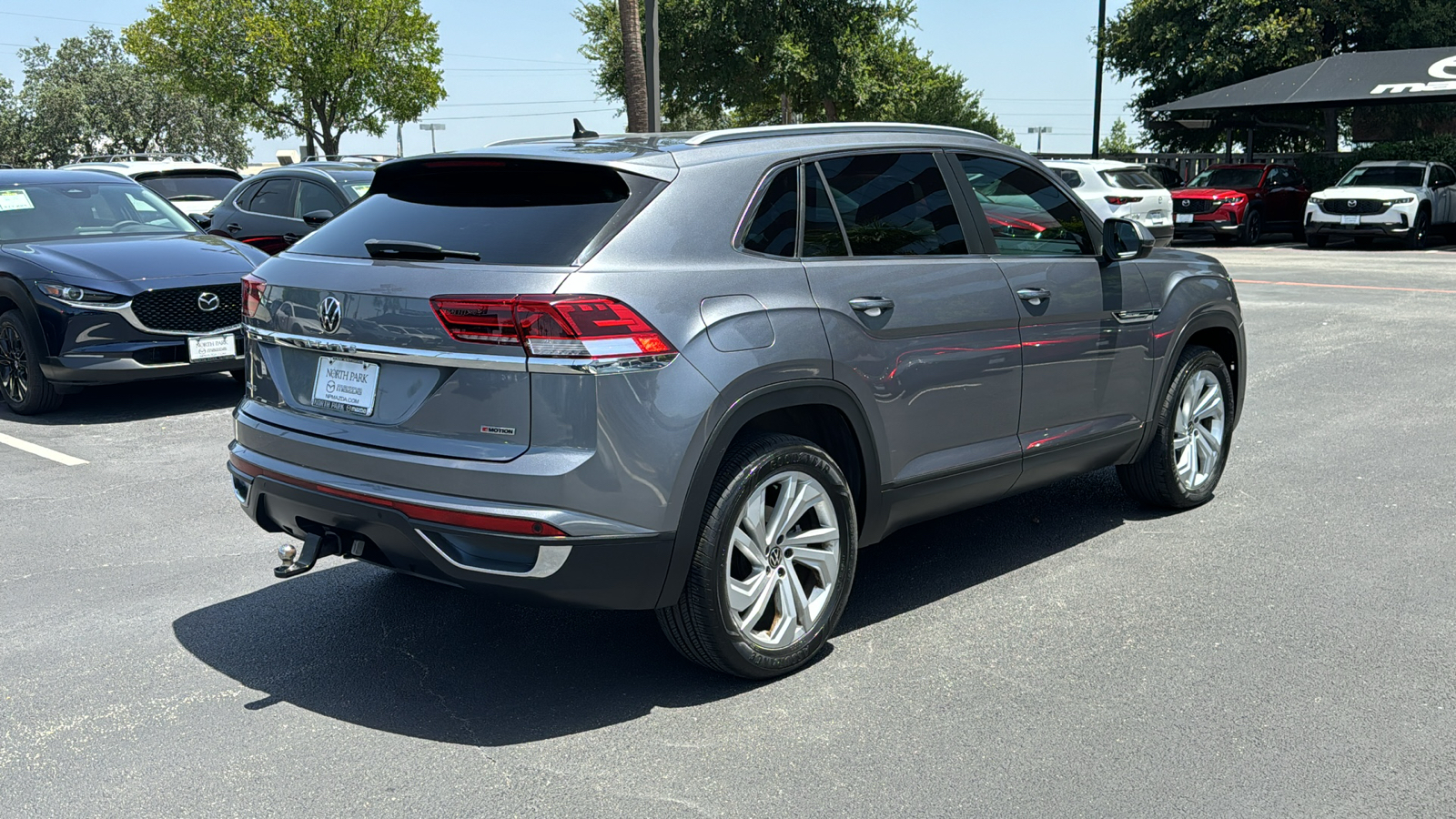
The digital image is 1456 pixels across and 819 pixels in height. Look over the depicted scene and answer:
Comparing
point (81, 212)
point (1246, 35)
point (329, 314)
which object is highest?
point (1246, 35)

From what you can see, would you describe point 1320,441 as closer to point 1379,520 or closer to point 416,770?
point 1379,520

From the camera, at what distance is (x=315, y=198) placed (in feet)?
40.7

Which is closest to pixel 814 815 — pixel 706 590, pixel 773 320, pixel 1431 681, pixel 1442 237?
pixel 706 590

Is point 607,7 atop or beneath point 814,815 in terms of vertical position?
atop

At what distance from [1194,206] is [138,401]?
2302 cm

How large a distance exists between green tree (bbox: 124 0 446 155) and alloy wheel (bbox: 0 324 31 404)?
40827 mm

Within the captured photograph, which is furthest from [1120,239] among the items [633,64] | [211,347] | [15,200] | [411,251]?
[633,64]

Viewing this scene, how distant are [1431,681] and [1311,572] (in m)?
1.13

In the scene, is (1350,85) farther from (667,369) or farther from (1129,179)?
(667,369)

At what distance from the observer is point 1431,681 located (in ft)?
13.4

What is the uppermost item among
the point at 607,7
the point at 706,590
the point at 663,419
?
the point at 607,7

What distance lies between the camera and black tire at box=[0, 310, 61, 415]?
8.79m

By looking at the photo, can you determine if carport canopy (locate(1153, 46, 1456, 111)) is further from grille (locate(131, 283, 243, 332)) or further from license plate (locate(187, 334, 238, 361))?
license plate (locate(187, 334, 238, 361))

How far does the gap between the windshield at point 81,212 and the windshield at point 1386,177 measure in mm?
23715
